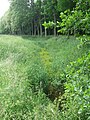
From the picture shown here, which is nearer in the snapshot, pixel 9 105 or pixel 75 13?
pixel 75 13

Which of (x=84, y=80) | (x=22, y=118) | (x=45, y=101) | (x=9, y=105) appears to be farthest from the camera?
(x=45, y=101)

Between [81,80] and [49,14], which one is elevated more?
[49,14]

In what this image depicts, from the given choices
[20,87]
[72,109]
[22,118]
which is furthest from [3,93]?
[72,109]

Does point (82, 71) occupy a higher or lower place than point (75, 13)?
lower

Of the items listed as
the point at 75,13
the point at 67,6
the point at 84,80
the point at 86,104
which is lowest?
the point at 86,104

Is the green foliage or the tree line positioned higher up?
the tree line

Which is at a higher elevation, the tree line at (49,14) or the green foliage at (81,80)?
the tree line at (49,14)

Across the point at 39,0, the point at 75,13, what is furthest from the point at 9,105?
the point at 39,0

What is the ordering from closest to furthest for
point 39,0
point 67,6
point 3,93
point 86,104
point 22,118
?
1. point 86,104
2. point 22,118
3. point 3,93
4. point 67,6
5. point 39,0

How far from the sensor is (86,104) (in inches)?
127

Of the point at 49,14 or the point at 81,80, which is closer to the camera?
the point at 81,80

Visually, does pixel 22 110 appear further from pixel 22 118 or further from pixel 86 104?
pixel 86 104

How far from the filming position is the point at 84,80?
3443 millimetres

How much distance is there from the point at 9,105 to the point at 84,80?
2889 mm
